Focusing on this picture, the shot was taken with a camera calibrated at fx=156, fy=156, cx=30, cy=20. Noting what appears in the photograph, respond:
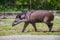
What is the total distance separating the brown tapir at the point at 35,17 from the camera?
2.44m

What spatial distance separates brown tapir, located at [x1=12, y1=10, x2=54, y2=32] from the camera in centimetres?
244

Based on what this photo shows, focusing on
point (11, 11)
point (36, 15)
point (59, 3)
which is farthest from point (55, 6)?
point (11, 11)

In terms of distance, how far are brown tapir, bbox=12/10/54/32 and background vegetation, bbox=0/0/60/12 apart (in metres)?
0.07

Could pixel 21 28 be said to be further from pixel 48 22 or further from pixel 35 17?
pixel 48 22

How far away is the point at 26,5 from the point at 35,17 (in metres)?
0.24

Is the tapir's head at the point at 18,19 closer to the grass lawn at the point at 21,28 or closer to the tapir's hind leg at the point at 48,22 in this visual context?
the grass lawn at the point at 21,28

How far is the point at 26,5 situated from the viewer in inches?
96.3

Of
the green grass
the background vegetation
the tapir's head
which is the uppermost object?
the background vegetation

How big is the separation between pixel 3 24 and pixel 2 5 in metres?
0.30

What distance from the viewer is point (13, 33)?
7.93ft

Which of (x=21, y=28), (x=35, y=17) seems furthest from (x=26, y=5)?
(x=21, y=28)

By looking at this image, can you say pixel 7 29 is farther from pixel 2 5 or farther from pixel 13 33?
pixel 2 5

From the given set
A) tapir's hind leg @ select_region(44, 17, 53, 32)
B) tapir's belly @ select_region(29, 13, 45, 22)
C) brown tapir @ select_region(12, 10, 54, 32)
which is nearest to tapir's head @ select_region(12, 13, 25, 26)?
brown tapir @ select_region(12, 10, 54, 32)

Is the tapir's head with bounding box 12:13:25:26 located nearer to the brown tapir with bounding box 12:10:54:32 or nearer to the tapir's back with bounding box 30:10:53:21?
the brown tapir with bounding box 12:10:54:32
